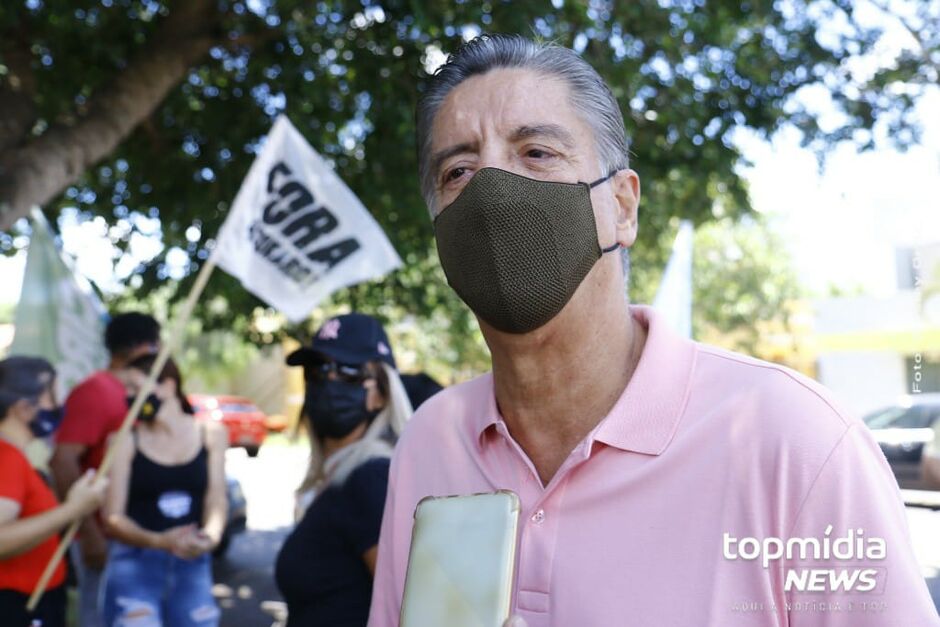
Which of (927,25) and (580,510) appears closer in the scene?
(580,510)

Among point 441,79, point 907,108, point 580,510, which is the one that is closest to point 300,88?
point 907,108

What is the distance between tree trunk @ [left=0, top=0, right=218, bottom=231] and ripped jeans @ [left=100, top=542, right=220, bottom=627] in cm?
238

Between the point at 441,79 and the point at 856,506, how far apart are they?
98 centimetres

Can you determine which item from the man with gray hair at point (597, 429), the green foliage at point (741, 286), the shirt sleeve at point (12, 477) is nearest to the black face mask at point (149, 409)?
the shirt sleeve at point (12, 477)

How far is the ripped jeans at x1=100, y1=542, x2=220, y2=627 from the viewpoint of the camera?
4.05 meters

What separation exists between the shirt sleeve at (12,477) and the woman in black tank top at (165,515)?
0.53m

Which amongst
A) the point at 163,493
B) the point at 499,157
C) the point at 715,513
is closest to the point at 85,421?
the point at 163,493

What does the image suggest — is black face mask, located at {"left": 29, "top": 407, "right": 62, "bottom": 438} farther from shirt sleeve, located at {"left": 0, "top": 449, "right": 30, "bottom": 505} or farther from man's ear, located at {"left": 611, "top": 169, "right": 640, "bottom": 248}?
man's ear, located at {"left": 611, "top": 169, "right": 640, "bottom": 248}

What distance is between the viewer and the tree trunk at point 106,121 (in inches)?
216

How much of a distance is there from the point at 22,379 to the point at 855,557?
4.00 meters

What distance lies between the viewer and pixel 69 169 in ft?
18.9

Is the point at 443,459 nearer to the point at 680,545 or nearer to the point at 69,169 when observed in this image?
the point at 680,545

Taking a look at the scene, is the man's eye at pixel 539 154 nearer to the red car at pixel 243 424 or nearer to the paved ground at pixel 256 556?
the paved ground at pixel 256 556

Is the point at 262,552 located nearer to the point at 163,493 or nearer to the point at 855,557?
the point at 163,493
